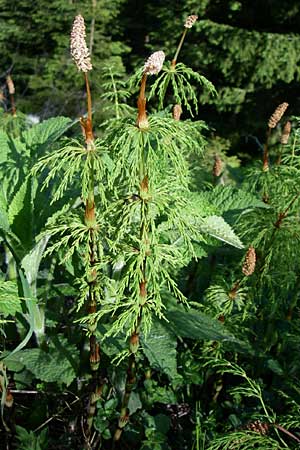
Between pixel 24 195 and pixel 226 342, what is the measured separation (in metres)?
0.98

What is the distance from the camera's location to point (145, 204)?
1212 mm

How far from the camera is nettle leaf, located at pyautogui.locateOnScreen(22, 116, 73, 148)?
2053 millimetres

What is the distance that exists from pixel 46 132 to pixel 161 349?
1.01 meters

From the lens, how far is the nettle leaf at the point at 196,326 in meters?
1.79

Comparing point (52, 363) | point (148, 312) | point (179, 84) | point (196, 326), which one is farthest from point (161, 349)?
point (179, 84)

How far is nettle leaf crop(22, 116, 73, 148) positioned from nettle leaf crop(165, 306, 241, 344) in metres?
0.86

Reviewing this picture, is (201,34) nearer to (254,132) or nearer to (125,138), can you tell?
(254,132)

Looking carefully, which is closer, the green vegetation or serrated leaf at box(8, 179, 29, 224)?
the green vegetation

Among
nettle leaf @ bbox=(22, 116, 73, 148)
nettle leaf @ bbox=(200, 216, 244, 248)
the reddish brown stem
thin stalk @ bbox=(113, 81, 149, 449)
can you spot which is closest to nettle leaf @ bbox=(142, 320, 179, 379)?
thin stalk @ bbox=(113, 81, 149, 449)

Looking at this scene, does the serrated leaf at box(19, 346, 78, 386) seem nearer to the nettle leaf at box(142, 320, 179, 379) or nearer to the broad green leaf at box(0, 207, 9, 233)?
the nettle leaf at box(142, 320, 179, 379)

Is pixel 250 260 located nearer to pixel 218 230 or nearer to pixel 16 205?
pixel 218 230

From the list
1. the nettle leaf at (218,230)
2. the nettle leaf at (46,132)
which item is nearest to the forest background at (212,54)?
the nettle leaf at (46,132)

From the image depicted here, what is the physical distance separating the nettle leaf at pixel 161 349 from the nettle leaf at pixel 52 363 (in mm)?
280

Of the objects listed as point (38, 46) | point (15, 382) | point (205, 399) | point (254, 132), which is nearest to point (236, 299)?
point (205, 399)
